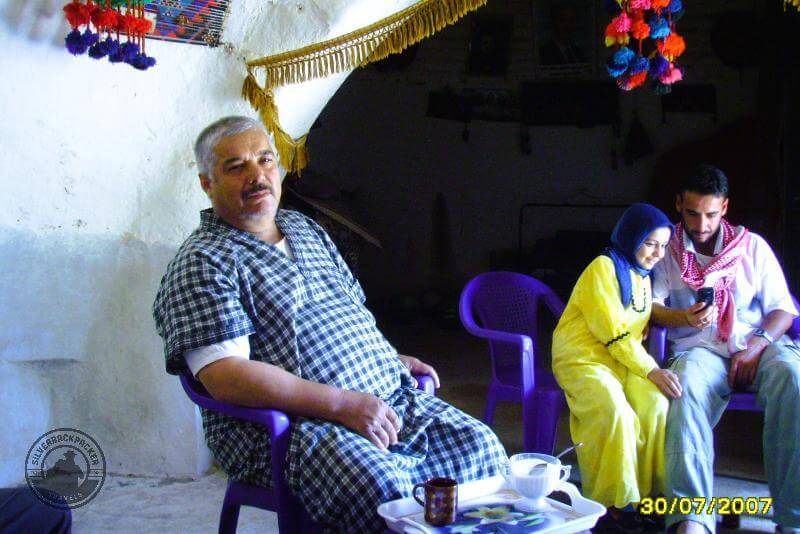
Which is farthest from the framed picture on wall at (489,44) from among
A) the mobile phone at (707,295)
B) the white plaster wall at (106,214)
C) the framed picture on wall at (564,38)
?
the mobile phone at (707,295)

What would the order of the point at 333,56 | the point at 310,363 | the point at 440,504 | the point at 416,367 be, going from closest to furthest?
1. the point at 440,504
2. the point at 310,363
3. the point at 416,367
4. the point at 333,56

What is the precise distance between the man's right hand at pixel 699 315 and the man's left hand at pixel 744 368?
16 centimetres

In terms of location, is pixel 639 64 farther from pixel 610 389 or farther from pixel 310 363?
pixel 310 363

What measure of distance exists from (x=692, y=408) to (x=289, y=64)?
1807 mm

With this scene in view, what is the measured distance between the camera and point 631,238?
2793 mm

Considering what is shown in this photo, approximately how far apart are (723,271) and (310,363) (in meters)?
1.59

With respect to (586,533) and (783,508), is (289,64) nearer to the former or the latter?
(586,533)

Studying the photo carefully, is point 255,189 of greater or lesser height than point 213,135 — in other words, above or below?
below

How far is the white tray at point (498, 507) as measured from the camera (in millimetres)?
1657

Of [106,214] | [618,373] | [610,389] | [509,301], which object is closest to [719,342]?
[618,373]

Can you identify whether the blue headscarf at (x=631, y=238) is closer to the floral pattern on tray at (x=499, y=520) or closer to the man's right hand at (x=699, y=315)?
the man's right hand at (x=699, y=315)

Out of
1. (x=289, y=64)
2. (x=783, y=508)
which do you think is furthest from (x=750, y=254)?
(x=289, y=64)

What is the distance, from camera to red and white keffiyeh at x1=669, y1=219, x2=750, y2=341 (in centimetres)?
287
